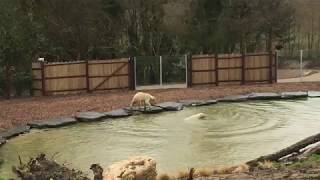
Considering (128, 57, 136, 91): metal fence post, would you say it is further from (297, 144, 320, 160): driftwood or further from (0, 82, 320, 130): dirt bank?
(297, 144, 320, 160): driftwood

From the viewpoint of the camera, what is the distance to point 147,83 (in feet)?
94.5

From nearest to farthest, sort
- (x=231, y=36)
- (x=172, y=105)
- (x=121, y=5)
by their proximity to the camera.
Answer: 1. (x=172, y=105)
2. (x=121, y=5)
3. (x=231, y=36)

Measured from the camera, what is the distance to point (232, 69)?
2714 cm

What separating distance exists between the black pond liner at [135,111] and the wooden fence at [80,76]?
17.1ft

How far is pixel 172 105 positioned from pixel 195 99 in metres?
2.12

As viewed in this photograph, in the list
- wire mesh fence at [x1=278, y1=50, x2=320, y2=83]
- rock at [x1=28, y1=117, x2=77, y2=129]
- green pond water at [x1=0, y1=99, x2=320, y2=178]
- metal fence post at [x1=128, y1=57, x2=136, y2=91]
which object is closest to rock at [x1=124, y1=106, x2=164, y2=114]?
green pond water at [x1=0, y1=99, x2=320, y2=178]

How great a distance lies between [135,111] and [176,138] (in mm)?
4733

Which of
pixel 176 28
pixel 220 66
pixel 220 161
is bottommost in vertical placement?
pixel 220 161

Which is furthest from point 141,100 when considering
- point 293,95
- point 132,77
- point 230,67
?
point 230,67

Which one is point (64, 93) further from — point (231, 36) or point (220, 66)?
point (231, 36)

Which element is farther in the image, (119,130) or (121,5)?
(121,5)

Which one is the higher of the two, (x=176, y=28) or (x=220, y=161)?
(x=176, y=28)

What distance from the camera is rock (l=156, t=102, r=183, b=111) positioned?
1952 centimetres

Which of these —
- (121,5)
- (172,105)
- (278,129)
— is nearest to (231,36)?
(121,5)
